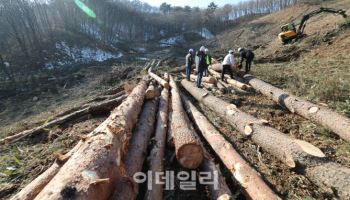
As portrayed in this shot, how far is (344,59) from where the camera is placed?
10602 millimetres

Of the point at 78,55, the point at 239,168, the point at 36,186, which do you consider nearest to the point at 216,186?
the point at 239,168

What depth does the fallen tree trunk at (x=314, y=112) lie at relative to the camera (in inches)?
209

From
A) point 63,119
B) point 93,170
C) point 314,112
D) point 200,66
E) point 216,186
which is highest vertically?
point 200,66

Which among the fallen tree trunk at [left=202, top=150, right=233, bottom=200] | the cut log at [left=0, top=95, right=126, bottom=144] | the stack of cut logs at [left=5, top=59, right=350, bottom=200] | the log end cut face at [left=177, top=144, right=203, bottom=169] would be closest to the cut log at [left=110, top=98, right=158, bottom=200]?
the stack of cut logs at [left=5, top=59, right=350, bottom=200]

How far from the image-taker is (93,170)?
10.9 ft

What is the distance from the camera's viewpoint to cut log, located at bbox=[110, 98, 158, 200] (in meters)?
3.48

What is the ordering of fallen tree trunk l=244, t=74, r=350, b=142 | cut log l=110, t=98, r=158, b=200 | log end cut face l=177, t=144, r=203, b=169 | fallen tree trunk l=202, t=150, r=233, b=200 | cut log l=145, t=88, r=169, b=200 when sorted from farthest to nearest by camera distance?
fallen tree trunk l=244, t=74, r=350, b=142 < log end cut face l=177, t=144, r=203, b=169 < cut log l=145, t=88, r=169, b=200 < fallen tree trunk l=202, t=150, r=233, b=200 < cut log l=110, t=98, r=158, b=200

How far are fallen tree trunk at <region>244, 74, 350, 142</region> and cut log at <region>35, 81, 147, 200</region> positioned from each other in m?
4.21

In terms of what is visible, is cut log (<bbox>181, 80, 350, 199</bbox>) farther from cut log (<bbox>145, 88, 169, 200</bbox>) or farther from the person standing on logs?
the person standing on logs

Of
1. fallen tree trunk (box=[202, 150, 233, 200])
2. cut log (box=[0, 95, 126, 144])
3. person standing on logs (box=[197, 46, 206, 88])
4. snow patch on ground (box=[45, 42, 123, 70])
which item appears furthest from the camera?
snow patch on ground (box=[45, 42, 123, 70])

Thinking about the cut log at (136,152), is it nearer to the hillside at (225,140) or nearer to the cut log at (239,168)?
A: the hillside at (225,140)

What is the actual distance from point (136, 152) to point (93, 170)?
54.2 inches

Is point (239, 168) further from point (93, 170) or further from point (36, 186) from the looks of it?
point (36, 186)

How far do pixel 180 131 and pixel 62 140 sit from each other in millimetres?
3412
